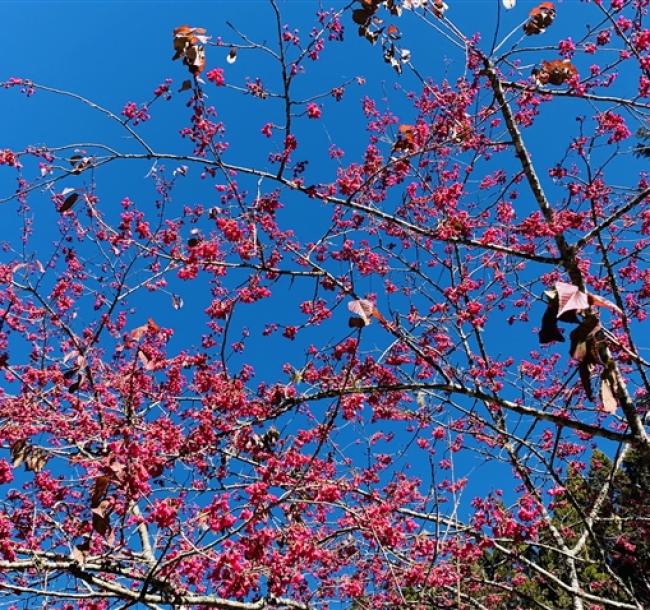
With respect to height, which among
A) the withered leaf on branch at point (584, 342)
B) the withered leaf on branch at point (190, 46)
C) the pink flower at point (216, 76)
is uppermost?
the pink flower at point (216, 76)

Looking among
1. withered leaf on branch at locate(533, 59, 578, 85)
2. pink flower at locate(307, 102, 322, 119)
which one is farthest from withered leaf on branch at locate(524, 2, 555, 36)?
pink flower at locate(307, 102, 322, 119)

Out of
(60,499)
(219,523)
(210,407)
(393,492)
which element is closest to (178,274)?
(210,407)

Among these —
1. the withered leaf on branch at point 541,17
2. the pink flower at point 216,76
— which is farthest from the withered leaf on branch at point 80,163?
the withered leaf on branch at point 541,17

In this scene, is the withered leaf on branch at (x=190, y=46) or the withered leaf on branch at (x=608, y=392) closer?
the withered leaf on branch at (x=608, y=392)

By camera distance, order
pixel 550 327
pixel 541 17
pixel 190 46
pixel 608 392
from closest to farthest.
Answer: pixel 550 327 → pixel 608 392 → pixel 190 46 → pixel 541 17

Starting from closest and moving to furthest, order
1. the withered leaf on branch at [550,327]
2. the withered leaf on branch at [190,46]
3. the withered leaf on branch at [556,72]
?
1. the withered leaf on branch at [550,327]
2. the withered leaf on branch at [190,46]
3. the withered leaf on branch at [556,72]

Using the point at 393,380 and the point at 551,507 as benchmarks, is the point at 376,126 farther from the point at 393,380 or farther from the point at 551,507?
the point at 551,507

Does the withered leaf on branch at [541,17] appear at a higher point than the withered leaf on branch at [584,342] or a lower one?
higher

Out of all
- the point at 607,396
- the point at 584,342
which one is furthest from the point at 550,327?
the point at 607,396

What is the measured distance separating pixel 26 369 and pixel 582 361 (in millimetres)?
6048

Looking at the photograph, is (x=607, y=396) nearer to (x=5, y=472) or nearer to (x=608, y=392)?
(x=608, y=392)

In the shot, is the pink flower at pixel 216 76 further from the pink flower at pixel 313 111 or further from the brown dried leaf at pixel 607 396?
the brown dried leaf at pixel 607 396

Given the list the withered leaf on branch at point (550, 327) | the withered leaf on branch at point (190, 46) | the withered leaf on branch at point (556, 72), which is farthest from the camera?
the withered leaf on branch at point (556, 72)

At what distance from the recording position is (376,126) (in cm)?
665
